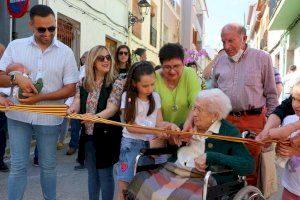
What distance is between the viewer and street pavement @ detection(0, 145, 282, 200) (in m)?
4.61

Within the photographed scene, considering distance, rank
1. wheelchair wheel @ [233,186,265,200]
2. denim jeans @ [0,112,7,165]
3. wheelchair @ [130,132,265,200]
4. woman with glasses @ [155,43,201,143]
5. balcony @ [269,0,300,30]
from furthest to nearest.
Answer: balcony @ [269,0,300,30]
denim jeans @ [0,112,7,165]
woman with glasses @ [155,43,201,143]
wheelchair wheel @ [233,186,265,200]
wheelchair @ [130,132,265,200]

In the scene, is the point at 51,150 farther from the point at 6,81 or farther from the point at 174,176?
the point at 174,176

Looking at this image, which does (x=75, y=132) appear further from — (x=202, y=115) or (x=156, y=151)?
(x=202, y=115)

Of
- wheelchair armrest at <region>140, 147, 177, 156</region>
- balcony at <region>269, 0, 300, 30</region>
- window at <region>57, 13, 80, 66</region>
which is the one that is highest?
balcony at <region>269, 0, 300, 30</region>

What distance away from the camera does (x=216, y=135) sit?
9.14ft

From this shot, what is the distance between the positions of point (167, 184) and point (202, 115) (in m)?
0.57

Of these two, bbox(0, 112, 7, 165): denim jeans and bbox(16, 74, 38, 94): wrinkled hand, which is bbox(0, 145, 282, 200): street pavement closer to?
bbox(0, 112, 7, 165): denim jeans

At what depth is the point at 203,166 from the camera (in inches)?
107

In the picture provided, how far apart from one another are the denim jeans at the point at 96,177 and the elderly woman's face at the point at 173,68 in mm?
869

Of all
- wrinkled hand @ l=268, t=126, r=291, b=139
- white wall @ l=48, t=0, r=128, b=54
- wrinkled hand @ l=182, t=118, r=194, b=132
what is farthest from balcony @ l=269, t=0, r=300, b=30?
wrinkled hand @ l=268, t=126, r=291, b=139

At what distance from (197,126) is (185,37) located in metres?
30.5

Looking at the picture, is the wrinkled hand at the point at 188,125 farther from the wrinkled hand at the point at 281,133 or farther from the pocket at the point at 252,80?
the pocket at the point at 252,80

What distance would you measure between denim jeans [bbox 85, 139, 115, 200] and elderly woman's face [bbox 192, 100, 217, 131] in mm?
970

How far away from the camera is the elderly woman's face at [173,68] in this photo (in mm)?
3309
